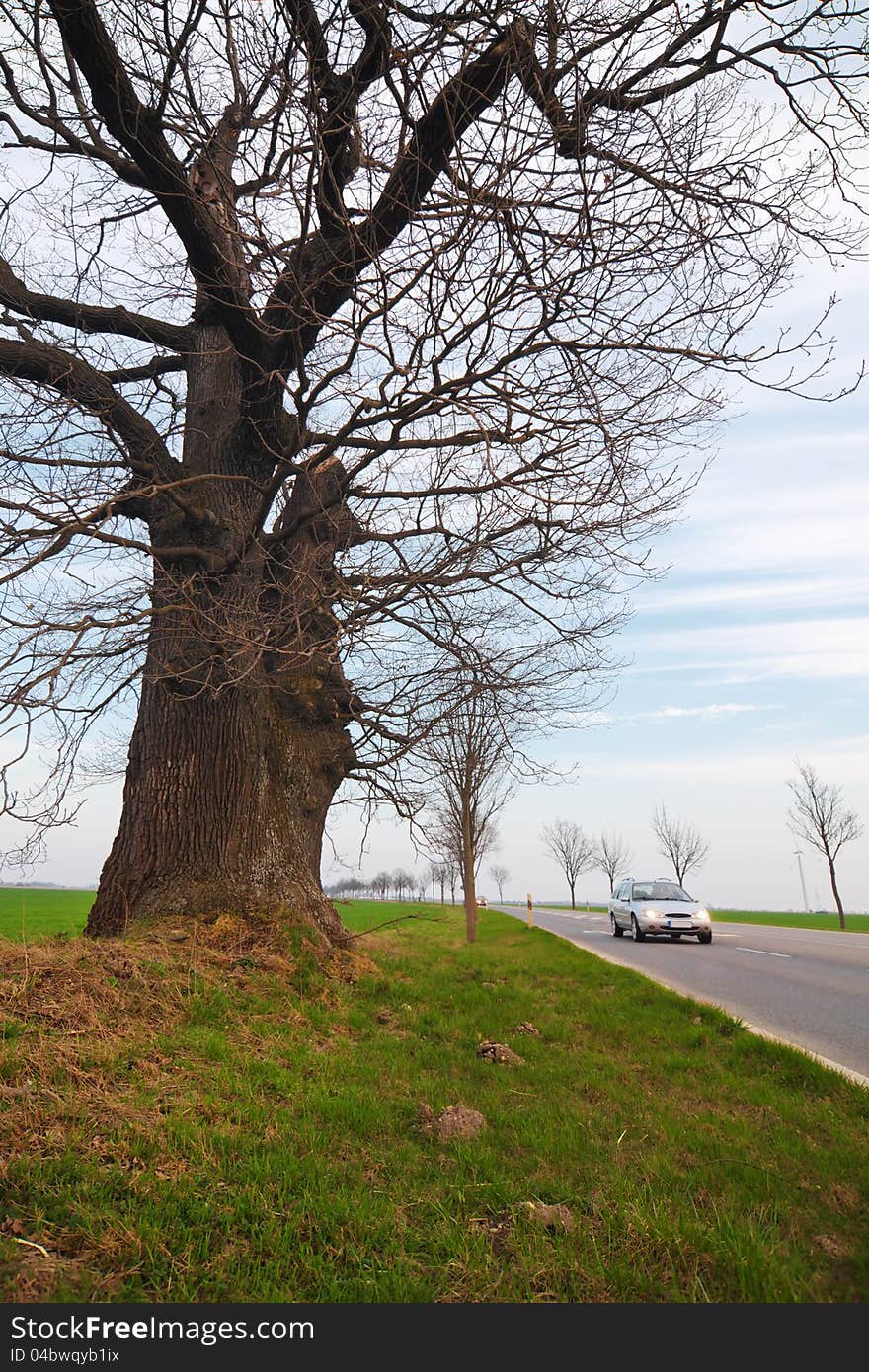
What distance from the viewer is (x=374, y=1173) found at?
10.7 feet

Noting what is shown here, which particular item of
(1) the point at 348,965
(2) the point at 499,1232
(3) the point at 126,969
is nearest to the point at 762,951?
(1) the point at 348,965

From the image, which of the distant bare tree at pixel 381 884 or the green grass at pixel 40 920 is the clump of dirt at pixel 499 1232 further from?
the distant bare tree at pixel 381 884

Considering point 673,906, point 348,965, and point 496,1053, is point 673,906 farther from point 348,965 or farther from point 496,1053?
point 496,1053

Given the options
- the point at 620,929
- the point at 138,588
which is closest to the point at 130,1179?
the point at 138,588

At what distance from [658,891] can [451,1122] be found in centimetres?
1632

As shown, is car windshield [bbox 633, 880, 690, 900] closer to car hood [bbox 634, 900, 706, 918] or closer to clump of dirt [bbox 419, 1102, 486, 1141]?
car hood [bbox 634, 900, 706, 918]

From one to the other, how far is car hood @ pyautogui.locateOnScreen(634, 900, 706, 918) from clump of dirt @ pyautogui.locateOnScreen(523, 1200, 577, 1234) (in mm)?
15028

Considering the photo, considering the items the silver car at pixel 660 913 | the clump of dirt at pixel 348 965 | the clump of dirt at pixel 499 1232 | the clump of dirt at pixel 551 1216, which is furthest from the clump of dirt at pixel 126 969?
the silver car at pixel 660 913

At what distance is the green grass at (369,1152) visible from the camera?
2482 mm

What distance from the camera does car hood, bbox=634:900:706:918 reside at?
658 inches

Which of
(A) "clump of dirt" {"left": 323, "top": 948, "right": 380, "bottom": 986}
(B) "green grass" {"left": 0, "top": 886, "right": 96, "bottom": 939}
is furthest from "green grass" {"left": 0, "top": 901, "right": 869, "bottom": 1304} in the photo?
(B) "green grass" {"left": 0, "top": 886, "right": 96, "bottom": 939}

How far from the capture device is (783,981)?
10.1 m

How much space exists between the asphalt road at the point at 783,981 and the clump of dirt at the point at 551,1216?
123 inches

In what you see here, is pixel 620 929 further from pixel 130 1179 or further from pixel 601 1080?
pixel 130 1179
